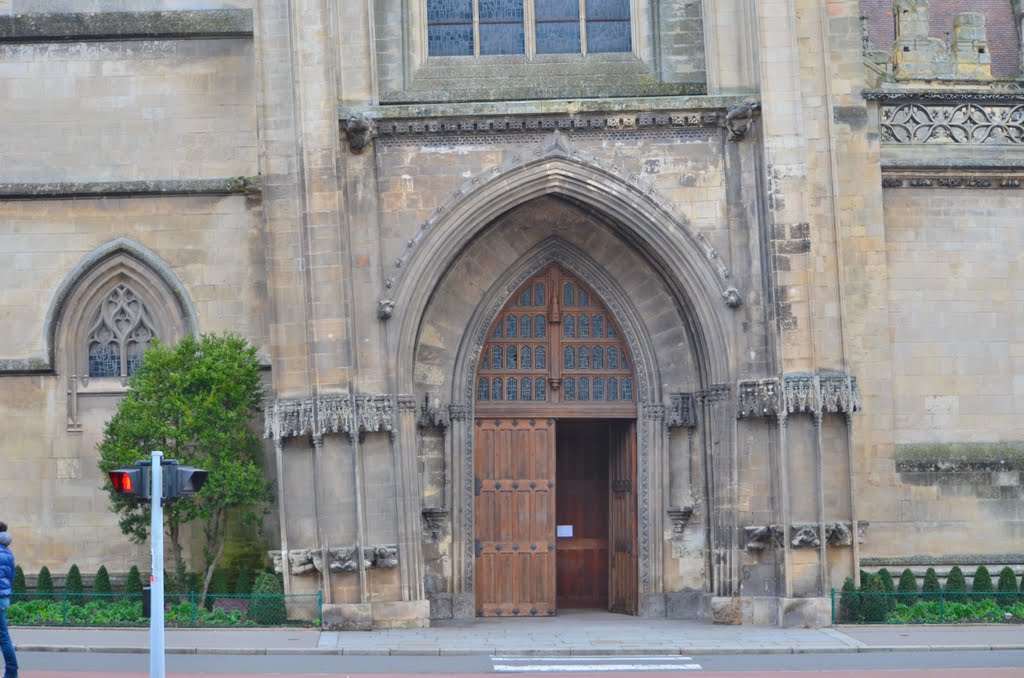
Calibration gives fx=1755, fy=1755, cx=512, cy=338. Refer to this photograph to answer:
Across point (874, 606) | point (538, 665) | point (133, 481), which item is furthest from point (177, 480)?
point (874, 606)

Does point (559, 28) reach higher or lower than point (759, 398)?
higher

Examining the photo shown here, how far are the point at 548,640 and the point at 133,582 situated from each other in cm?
749

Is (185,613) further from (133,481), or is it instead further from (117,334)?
(133,481)

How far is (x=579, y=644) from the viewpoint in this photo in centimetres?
2530

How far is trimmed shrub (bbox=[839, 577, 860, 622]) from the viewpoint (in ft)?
89.3

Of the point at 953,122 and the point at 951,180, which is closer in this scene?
the point at 951,180

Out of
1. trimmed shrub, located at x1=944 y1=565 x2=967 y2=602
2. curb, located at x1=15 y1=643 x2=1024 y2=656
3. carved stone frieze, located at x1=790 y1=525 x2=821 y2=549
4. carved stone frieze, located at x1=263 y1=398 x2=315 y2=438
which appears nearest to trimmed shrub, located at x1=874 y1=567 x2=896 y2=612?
trimmed shrub, located at x1=944 y1=565 x2=967 y2=602

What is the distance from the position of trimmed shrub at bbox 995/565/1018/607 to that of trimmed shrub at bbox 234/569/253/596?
12.2 meters

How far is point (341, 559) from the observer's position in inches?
1074

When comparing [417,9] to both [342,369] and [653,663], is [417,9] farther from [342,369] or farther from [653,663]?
[653,663]

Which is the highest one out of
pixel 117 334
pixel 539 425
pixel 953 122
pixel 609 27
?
pixel 609 27

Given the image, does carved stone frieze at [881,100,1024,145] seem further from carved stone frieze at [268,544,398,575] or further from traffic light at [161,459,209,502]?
traffic light at [161,459,209,502]

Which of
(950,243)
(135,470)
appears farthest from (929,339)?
(135,470)

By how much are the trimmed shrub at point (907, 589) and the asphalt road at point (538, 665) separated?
3561 mm
